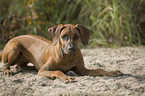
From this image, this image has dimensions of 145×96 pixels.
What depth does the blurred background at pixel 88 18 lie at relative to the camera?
22.2ft

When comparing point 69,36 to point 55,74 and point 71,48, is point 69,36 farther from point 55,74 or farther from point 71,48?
point 55,74

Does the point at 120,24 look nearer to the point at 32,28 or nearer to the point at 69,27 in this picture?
the point at 32,28

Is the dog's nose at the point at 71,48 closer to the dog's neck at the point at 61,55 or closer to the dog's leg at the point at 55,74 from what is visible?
the dog's neck at the point at 61,55

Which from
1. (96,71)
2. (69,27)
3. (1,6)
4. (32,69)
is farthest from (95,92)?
(1,6)

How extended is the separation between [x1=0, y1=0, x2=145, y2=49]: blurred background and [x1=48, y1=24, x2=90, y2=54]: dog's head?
308cm

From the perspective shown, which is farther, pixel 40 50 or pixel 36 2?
pixel 36 2

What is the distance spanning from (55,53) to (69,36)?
0.43 meters

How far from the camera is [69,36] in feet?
11.1

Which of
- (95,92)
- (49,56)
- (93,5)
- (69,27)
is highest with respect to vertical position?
(93,5)

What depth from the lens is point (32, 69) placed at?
434cm

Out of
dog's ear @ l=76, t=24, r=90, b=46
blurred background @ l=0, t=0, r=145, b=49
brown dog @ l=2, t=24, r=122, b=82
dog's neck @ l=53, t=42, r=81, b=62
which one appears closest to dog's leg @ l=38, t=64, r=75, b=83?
brown dog @ l=2, t=24, r=122, b=82

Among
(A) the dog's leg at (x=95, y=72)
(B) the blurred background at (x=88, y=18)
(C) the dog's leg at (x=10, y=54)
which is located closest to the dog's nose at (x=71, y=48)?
(A) the dog's leg at (x=95, y=72)

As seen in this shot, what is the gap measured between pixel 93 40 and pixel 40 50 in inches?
123

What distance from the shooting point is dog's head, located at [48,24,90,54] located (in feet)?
10.9
